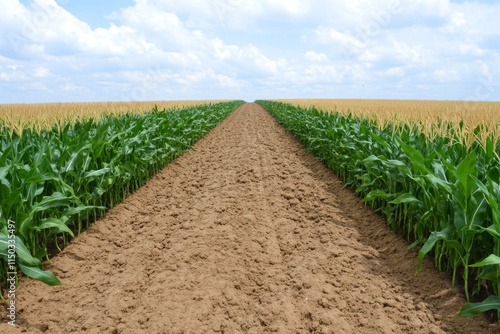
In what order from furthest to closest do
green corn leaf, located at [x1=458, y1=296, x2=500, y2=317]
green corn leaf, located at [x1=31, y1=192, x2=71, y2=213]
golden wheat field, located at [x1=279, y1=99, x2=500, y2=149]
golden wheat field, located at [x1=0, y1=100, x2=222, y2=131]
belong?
golden wheat field, located at [x1=0, y1=100, x2=222, y2=131]
golden wheat field, located at [x1=279, y1=99, x2=500, y2=149]
green corn leaf, located at [x1=31, y1=192, x2=71, y2=213]
green corn leaf, located at [x1=458, y1=296, x2=500, y2=317]

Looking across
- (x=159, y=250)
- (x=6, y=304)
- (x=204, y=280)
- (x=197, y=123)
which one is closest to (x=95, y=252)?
(x=159, y=250)

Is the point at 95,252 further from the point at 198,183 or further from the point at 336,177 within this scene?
the point at 336,177

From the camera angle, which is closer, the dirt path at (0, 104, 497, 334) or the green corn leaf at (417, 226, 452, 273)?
the dirt path at (0, 104, 497, 334)

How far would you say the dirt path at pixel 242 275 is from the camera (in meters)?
3.18

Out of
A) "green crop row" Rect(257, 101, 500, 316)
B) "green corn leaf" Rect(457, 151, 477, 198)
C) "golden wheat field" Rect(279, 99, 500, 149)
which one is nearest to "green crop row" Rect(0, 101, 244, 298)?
"green crop row" Rect(257, 101, 500, 316)

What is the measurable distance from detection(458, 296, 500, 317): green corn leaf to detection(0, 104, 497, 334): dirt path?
0.22 m

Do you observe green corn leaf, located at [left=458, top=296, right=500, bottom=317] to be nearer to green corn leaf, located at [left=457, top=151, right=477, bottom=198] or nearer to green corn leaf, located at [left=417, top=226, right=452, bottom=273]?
green corn leaf, located at [left=417, top=226, right=452, bottom=273]

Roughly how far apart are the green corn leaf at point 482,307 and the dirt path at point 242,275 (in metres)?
0.22

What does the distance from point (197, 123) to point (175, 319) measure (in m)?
10.9

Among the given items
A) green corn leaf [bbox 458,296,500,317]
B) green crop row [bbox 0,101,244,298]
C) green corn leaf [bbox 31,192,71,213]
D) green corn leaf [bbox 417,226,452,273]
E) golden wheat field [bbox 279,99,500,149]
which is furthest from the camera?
golden wheat field [bbox 279,99,500,149]

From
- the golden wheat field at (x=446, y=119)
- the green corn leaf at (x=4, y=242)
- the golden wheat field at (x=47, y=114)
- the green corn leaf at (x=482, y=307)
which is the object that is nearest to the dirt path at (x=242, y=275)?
the green corn leaf at (x=482, y=307)

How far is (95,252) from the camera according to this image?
463 cm

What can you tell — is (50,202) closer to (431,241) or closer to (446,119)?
(431,241)

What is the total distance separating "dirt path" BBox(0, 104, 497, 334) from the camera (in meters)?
3.18
